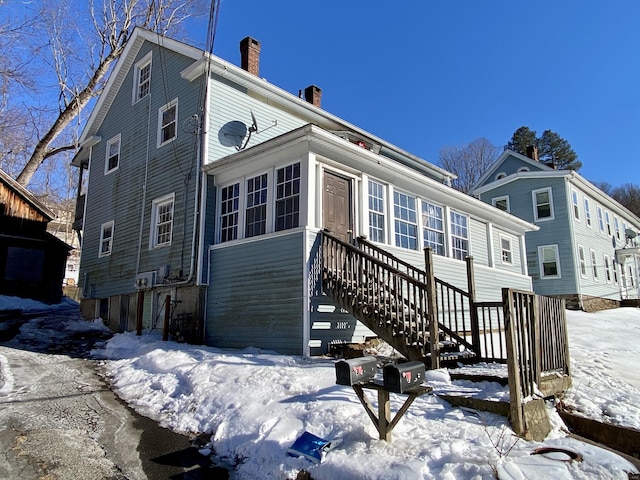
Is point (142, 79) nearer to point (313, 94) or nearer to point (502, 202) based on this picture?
point (313, 94)

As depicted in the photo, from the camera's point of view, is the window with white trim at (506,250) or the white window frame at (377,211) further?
the window with white trim at (506,250)

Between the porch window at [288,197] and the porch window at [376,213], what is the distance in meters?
2.09

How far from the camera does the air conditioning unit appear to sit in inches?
496

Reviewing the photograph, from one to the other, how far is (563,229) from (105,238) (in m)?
20.5

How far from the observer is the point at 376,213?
36.0 feet

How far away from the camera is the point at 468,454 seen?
12.4 feet

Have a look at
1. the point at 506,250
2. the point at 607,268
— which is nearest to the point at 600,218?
the point at 607,268

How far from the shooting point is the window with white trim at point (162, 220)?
Result: 12.7 metres

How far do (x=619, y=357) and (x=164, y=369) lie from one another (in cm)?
885

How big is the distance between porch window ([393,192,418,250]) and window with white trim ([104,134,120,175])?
1041cm

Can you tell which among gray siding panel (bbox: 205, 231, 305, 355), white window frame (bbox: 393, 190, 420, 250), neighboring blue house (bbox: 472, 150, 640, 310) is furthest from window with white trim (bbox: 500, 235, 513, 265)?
gray siding panel (bbox: 205, 231, 305, 355)

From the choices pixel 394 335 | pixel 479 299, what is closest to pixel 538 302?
pixel 394 335

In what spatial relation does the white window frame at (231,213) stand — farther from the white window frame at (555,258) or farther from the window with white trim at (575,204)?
the window with white trim at (575,204)

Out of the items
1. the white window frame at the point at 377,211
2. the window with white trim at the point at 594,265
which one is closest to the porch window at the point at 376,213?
the white window frame at the point at 377,211
